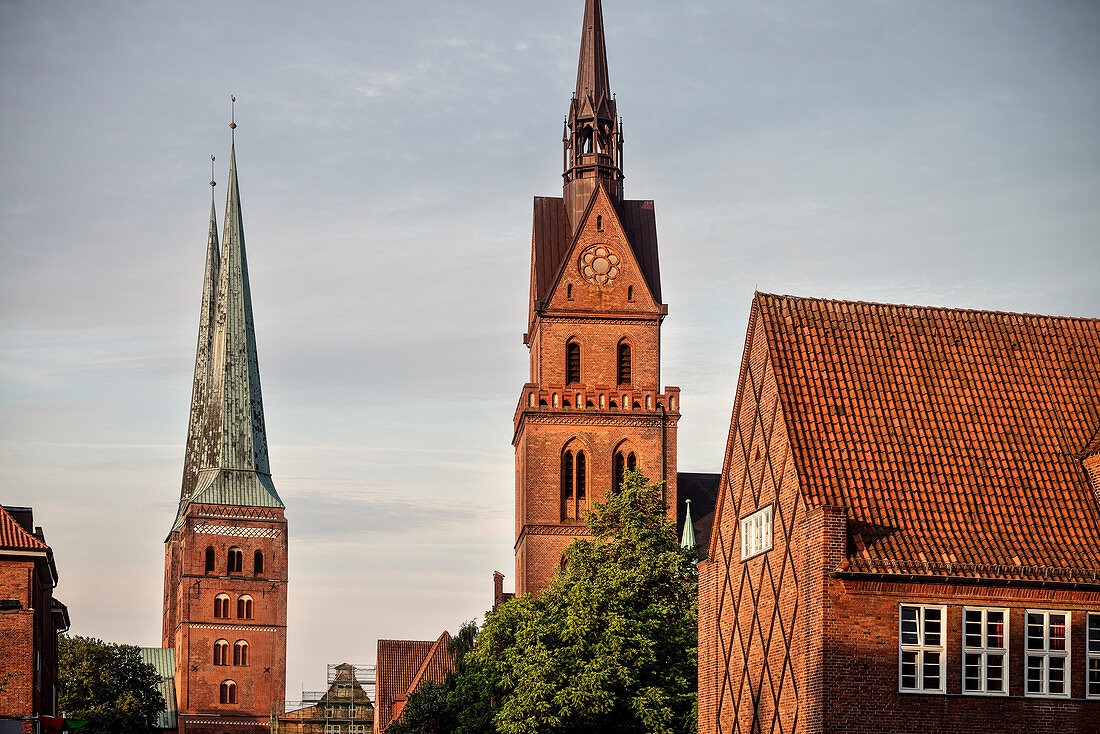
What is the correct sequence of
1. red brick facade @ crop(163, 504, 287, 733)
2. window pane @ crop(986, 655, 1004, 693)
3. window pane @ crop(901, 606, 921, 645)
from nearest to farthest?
window pane @ crop(901, 606, 921, 645)
window pane @ crop(986, 655, 1004, 693)
red brick facade @ crop(163, 504, 287, 733)

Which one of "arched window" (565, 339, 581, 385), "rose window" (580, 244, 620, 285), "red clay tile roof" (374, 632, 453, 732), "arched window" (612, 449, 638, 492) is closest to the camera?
"arched window" (612, 449, 638, 492)

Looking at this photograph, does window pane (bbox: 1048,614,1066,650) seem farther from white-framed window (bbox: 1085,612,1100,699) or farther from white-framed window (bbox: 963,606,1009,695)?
white-framed window (bbox: 963,606,1009,695)

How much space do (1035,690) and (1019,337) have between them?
28.5ft

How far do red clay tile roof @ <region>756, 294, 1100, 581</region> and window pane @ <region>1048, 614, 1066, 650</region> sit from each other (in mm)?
827

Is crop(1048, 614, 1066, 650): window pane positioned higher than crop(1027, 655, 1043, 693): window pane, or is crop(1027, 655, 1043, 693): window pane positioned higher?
crop(1048, 614, 1066, 650): window pane

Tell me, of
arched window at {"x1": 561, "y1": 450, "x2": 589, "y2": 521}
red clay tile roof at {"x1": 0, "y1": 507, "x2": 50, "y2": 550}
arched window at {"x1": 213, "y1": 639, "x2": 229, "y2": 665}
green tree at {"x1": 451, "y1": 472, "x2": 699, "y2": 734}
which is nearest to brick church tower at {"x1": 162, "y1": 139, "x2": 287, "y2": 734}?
arched window at {"x1": 213, "y1": 639, "x2": 229, "y2": 665}

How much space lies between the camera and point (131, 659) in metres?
106

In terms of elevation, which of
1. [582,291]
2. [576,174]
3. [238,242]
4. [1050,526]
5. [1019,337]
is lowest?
[1050,526]

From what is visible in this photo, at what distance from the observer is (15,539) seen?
47.9 m

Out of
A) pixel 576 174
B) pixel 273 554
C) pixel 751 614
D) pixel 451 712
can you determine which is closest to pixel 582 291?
pixel 576 174

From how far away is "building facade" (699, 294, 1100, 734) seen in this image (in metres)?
32.3

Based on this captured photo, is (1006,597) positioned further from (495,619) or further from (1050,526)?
(495,619)

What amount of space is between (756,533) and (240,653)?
366 ft

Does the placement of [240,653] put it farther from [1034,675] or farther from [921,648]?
[1034,675]
